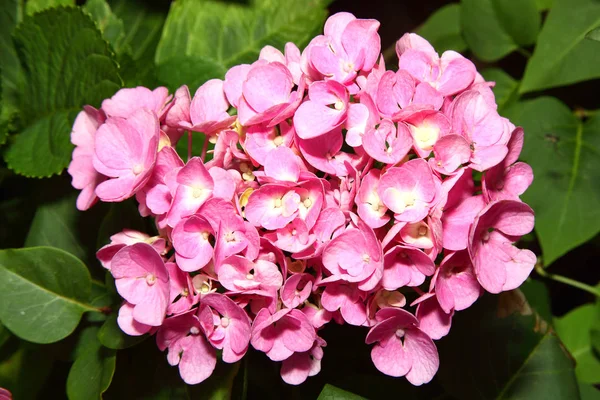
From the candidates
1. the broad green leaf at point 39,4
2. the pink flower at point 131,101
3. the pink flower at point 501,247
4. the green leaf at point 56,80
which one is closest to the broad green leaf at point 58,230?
the green leaf at point 56,80

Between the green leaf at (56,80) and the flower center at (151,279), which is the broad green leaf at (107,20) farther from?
the flower center at (151,279)

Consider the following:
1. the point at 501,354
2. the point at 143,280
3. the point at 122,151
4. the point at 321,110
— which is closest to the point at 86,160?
the point at 122,151

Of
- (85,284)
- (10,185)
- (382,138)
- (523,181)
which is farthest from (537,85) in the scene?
(10,185)

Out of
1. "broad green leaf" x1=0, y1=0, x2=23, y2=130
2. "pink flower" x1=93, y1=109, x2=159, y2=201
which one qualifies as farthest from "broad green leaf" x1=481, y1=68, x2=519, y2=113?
"broad green leaf" x1=0, y1=0, x2=23, y2=130

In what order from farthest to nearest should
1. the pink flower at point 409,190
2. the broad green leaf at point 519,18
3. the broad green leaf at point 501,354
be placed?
the broad green leaf at point 519,18 < the broad green leaf at point 501,354 < the pink flower at point 409,190

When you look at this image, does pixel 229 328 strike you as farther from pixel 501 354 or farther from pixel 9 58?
pixel 9 58

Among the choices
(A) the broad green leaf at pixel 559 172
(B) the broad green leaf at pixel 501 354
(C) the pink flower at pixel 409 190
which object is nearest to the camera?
(C) the pink flower at pixel 409 190

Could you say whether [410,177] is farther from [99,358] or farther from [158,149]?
[99,358]
